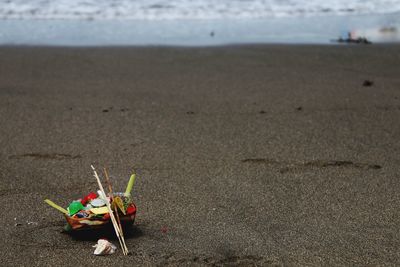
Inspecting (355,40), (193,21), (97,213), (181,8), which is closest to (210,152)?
(97,213)

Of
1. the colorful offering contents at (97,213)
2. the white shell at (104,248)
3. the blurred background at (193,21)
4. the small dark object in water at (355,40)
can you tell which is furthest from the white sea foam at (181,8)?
the white shell at (104,248)

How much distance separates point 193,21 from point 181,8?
1.63 ft

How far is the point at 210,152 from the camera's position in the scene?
3.35 meters

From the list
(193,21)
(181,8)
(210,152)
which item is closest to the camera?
Result: (210,152)

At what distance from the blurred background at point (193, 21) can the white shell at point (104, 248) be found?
4.18 meters

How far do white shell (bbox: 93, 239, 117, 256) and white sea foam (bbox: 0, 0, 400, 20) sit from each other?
581cm

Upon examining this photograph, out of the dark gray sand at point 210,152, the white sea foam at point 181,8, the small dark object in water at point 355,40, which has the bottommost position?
the dark gray sand at point 210,152

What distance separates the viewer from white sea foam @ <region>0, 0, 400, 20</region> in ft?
25.5

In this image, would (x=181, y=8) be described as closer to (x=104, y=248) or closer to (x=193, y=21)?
(x=193, y=21)

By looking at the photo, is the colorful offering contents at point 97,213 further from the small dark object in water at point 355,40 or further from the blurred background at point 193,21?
the small dark object in water at point 355,40

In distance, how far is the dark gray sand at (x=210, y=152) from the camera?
2311 millimetres

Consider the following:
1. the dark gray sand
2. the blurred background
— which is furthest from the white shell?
the blurred background

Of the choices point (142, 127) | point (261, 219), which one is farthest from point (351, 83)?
point (261, 219)

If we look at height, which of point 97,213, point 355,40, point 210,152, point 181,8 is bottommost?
point 210,152
